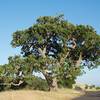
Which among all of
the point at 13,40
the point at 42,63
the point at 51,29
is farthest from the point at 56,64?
the point at 13,40

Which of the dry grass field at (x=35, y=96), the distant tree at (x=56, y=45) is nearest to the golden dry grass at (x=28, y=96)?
the dry grass field at (x=35, y=96)

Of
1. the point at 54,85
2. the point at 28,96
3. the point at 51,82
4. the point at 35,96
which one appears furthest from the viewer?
the point at 51,82

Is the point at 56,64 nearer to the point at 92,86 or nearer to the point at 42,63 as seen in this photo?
the point at 42,63

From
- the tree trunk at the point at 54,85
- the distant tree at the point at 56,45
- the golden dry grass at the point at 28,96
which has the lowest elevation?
the golden dry grass at the point at 28,96

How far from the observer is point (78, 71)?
4600cm

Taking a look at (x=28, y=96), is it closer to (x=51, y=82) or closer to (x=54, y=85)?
(x=54, y=85)

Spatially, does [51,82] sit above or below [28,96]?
above

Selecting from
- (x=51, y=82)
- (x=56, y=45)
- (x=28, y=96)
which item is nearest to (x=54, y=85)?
(x=51, y=82)

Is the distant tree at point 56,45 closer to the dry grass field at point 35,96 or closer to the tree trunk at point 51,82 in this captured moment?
the tree trunk at point 51,82

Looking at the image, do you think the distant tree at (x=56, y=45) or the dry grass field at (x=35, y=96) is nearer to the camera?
the dry grass field at (x=35, y=96)

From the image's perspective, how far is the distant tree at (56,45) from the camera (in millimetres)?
45531

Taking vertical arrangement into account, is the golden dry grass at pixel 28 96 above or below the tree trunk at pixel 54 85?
below

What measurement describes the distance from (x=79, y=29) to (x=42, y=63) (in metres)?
7.61

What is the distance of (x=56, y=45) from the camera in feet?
163
